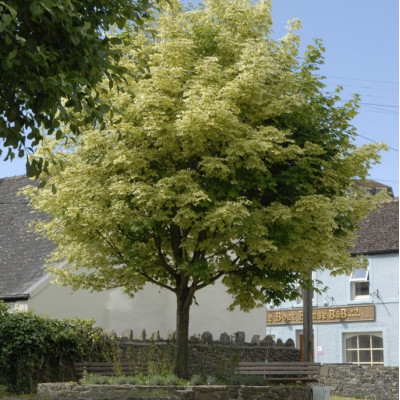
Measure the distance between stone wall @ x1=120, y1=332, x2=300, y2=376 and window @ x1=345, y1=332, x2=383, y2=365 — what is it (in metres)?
14.3

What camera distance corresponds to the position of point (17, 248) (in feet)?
98.1

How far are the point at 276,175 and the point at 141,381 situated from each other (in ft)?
18.5

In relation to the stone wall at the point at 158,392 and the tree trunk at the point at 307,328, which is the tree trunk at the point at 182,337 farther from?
the tree trunk at the point at 307,328

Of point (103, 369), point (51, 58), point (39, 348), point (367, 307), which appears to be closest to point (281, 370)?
point (103, 369)

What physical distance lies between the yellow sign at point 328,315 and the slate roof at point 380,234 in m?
2.98

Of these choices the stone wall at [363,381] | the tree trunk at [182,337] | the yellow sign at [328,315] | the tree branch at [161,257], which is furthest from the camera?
the yellow sign at [328,315]

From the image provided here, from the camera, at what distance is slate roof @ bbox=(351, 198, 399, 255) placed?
44125mm

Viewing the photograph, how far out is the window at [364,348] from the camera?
1741 inches

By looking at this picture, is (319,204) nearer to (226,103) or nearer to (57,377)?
(226,103)

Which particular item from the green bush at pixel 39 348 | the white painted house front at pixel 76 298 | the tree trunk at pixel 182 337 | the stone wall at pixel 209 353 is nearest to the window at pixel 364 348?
the white painted house front at pixel 76 298

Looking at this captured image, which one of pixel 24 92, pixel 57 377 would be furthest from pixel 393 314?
pixel 24 92

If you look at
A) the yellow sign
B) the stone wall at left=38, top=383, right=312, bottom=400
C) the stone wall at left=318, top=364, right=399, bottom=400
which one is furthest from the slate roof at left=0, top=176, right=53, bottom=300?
the yellow sign

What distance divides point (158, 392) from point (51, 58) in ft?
30.0

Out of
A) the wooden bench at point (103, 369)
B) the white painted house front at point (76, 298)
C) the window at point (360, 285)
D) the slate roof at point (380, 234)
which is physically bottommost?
the wooden bench at point (103, 369)
